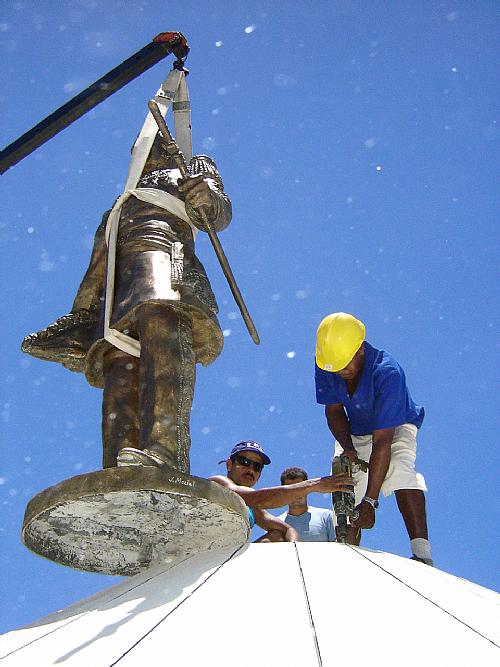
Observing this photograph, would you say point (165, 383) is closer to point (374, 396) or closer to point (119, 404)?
point (119, 404)

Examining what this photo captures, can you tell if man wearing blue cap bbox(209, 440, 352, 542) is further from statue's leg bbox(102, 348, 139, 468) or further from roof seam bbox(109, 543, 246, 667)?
roof seam bbox(109, 543, 246, 667)

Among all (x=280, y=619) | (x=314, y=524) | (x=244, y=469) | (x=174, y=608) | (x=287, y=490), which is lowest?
(x=280, y=619)

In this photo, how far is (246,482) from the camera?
534cm

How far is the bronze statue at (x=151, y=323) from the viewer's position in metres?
3.40

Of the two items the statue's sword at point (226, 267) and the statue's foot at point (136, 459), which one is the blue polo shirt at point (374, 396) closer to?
the statue's sword at point (226, 267)

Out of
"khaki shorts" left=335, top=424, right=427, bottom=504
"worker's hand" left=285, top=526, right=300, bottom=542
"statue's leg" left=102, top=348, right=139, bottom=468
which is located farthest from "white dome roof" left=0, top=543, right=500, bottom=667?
"worker's hand" left=285, top=526, right=300, bottom=542

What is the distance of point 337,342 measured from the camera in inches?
168

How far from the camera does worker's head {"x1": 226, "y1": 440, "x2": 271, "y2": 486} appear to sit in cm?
533

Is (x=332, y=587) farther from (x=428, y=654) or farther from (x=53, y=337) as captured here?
(x=53, y=337)

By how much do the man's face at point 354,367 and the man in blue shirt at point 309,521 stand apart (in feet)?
4.71

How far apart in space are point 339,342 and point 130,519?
1671 millimetres

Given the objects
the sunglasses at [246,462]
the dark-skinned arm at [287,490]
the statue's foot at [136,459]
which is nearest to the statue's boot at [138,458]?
the statue's foot at [136,459]

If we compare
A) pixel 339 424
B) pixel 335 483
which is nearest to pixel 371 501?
pixel 335 483

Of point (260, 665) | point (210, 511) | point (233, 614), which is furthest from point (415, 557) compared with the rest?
point (260, 665)
